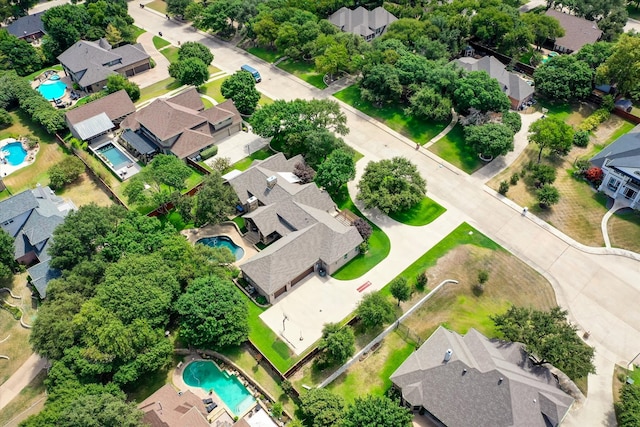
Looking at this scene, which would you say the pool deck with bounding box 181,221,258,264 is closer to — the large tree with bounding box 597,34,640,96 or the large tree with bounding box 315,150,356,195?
the large tree with bounding box 315,150,356,195

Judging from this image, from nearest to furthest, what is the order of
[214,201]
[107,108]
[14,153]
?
[214,201] < [14,153] < [107,108]

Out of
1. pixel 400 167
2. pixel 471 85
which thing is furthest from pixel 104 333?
pixel 471 85

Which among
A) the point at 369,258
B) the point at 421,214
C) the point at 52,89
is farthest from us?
the point at 52,89

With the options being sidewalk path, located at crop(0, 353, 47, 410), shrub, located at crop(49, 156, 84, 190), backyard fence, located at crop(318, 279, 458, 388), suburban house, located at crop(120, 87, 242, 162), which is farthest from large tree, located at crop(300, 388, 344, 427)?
shrub, located at crop(49, 156, 84, 190)

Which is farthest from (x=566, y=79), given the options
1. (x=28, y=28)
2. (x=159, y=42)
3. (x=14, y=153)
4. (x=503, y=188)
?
(x=28, y=28)

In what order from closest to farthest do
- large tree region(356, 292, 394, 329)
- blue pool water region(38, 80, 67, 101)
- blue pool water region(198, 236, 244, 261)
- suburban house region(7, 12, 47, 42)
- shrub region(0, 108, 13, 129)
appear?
large tree region(356, 292, 394, 329) → blue pool water region(198, 236, 244, 261) → shrub region(0, 108, 13, 129) → blue pool water region(38, 80, 67, 101) → suburban house region(7, 12, 47, 42)

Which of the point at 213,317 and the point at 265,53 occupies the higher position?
the point at 265,53

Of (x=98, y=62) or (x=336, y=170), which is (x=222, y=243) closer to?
(x=336, y=170)
